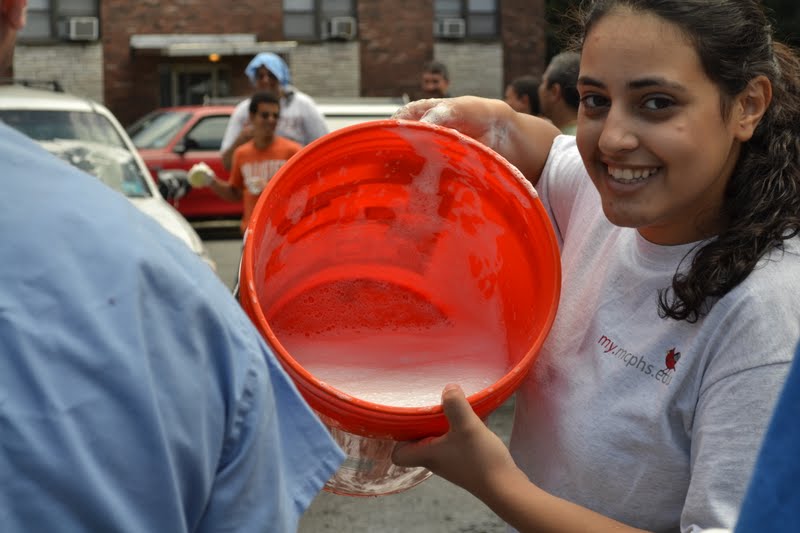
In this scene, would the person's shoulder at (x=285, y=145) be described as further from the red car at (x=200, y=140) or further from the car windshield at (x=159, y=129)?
the car windshield at (x=159, y=129)

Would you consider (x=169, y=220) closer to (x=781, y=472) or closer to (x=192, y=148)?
(x=781, y=472)

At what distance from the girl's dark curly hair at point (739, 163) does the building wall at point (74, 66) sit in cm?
1970

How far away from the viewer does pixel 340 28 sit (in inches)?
818

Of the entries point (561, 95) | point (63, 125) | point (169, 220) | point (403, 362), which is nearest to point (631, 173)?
point (403, 362)

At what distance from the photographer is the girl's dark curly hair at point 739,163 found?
132 cm

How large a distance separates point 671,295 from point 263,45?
19242 millimetres

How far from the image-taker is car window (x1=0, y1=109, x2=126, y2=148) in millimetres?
5863

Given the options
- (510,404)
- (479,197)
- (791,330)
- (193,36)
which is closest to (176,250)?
(791,330)

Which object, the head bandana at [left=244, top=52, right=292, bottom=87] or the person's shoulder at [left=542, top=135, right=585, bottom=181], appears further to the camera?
the head bandana at [left=244, top=52, right=292, bottom=87]

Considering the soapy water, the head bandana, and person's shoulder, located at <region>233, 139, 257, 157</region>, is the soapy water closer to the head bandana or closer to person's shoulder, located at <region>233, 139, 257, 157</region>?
person's shoulder, located at <region>233, 139, 257, 157</region>

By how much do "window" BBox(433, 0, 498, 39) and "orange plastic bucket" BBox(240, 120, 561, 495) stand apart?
20219 millimetres

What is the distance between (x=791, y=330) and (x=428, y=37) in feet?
68.4

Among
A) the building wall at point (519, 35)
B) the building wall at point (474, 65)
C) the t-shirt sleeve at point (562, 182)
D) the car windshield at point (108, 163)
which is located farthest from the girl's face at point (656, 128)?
the building wall at point (519, 35)

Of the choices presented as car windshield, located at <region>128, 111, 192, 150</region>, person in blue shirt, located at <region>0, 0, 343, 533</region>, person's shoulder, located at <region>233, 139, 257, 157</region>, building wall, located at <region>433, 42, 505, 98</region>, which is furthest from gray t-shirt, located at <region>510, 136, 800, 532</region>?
building wall, located at <region>433, 42, 505, 98</region>
